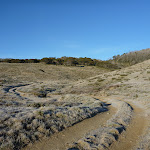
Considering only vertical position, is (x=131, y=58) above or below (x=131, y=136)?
above

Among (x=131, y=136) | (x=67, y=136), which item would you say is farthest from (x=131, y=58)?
(x=67, y=136)

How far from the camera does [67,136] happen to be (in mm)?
7555

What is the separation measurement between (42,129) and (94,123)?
3710 millimetres

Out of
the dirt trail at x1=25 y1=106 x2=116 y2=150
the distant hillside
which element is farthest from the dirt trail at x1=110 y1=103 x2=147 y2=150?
the distant hillside

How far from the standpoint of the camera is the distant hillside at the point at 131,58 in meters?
73.8

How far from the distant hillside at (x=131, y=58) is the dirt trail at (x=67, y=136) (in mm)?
71780

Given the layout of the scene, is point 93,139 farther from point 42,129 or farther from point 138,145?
point 42,129

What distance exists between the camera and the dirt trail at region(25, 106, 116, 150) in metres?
6.43

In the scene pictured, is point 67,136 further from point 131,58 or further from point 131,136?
point 131,58

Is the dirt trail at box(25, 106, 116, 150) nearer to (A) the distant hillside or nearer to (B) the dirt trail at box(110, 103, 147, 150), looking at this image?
(B) the dirt trail at box(110, 103, 147, 150)

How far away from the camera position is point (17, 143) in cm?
647

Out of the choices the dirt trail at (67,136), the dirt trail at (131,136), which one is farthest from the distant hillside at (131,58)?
the dirt trail at (67,136)

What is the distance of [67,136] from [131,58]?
263 feet

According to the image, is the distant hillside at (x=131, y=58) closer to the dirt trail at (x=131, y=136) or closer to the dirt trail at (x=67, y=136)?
the dirt trail at (x=131, y=136)
